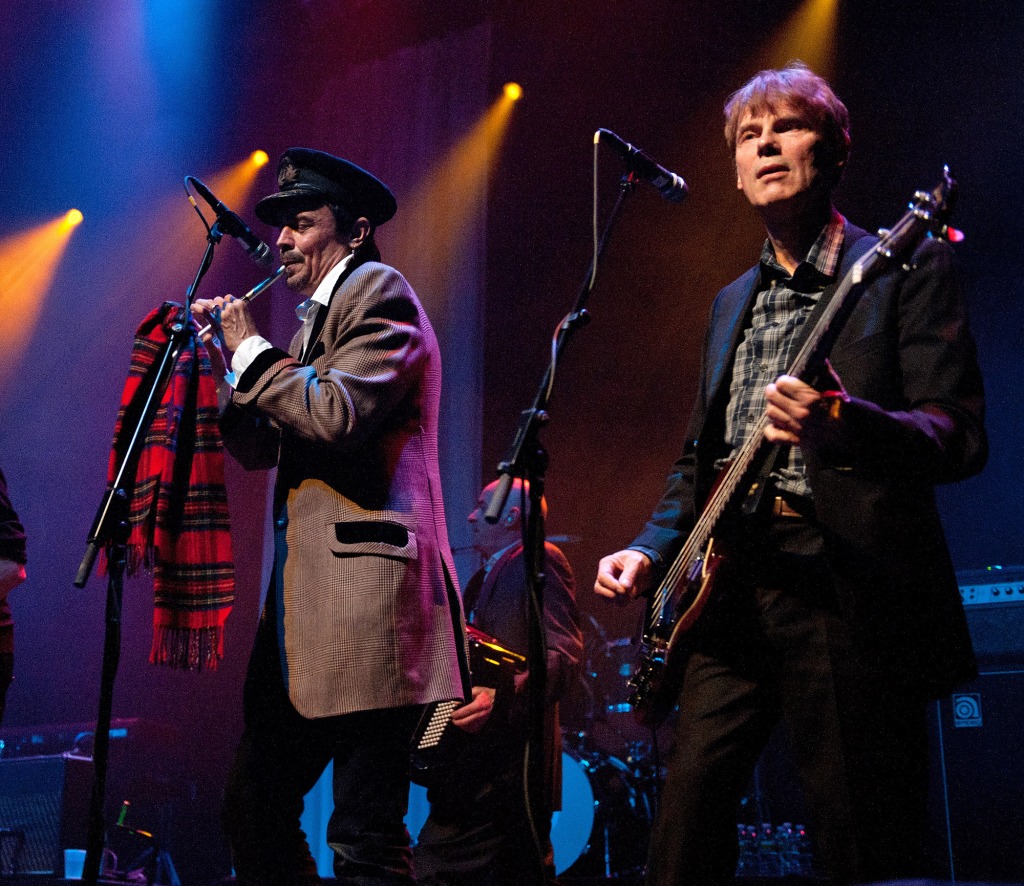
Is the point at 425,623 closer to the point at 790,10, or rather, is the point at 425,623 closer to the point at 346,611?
the point at 346,611

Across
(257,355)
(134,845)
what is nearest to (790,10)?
(257,355)

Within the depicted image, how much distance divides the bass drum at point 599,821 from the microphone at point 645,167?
416cm

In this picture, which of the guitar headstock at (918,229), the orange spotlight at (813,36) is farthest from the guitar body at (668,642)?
the orange spotlight at (813,36)

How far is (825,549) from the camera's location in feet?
6.52

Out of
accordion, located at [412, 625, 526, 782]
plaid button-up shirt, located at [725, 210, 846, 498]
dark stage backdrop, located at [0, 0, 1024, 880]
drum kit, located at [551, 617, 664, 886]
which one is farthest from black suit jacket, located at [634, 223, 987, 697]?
dark stage backdrop, located at [0, 0, 1024, 880]

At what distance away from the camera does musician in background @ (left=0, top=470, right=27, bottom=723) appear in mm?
3328

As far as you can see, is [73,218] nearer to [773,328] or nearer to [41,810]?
[41,810]

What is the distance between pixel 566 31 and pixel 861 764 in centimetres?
680

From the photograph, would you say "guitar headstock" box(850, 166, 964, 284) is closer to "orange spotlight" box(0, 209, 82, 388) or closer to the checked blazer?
the checked blazer

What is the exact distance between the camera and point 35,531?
7.36 metres

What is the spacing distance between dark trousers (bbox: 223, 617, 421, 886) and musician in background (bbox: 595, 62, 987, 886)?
59 centimetres

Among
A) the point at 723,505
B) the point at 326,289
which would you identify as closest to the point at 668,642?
the point at 723,505

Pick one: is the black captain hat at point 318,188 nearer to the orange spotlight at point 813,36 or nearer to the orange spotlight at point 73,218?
the orange spotlight at point 813,36

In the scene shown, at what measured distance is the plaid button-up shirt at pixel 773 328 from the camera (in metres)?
2.31
